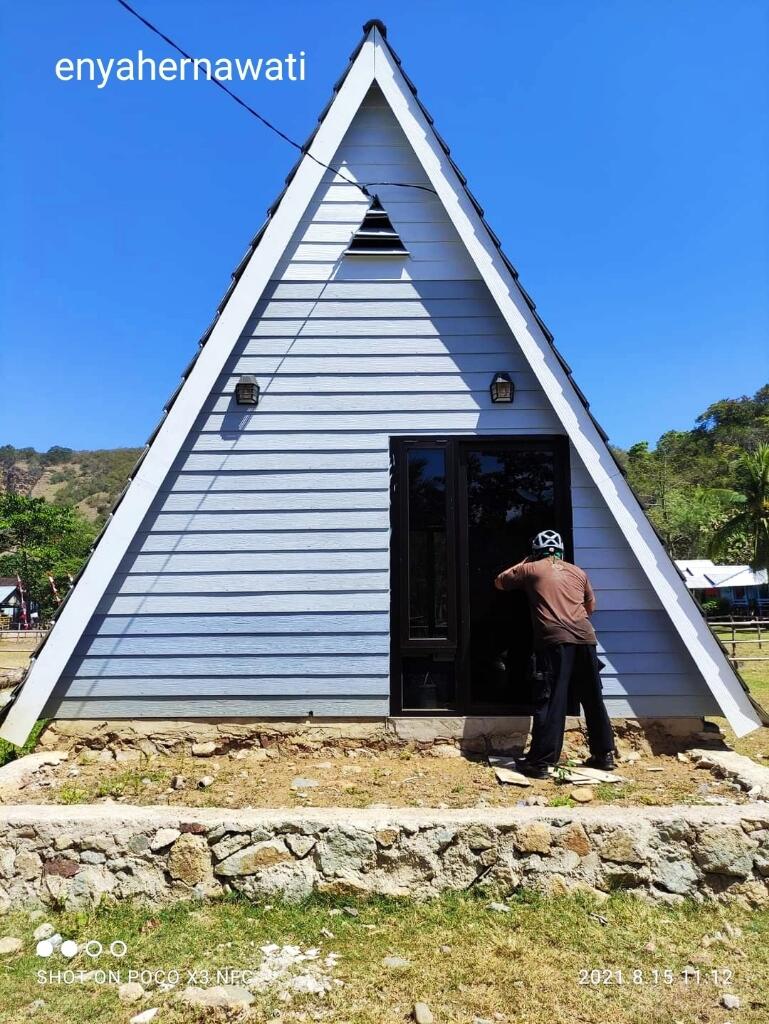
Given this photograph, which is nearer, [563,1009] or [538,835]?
[563,1009]

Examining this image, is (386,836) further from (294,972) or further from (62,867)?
(62,867)

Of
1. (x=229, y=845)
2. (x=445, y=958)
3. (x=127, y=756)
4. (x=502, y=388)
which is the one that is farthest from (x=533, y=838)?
(x=502, y=388)

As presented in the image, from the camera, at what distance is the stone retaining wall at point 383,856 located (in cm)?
343

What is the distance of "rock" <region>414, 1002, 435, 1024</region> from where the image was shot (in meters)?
2.56

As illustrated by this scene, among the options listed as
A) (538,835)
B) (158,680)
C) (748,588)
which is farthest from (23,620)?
(748,588)

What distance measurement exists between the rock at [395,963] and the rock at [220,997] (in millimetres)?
614

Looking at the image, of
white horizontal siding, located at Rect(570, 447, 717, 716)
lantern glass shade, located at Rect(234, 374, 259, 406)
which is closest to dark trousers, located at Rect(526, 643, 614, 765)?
white horizontal siding, located at Rect(570, 447, 717, 716)

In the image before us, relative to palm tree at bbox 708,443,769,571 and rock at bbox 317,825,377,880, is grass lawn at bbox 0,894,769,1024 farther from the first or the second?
palm tree at bbox 708,443,769,571

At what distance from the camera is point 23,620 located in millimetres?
45500

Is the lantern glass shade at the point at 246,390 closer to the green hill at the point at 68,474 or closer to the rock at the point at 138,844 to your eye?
the rock at the point at 138,844

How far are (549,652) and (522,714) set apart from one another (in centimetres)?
76

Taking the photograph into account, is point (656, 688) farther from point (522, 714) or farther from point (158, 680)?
point (158, 680)

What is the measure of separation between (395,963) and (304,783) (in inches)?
64.8

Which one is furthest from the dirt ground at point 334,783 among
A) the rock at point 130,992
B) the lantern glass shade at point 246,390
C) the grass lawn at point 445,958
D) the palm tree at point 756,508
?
the palm tree at point 756,508
